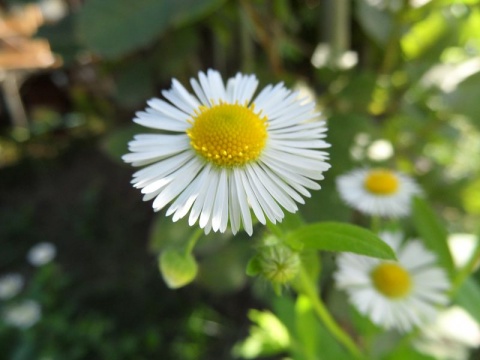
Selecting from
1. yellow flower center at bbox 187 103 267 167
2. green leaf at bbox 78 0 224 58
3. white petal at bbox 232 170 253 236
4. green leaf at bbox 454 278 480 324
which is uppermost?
green leaf at bbox 78 0 224 58

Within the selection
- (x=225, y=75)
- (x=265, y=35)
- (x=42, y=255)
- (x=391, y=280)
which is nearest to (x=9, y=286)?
(x=42, y=255)

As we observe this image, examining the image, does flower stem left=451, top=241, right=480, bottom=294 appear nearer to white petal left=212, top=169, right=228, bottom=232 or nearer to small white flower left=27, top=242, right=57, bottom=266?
white petal left=212, top=169, right=228, bottom=232

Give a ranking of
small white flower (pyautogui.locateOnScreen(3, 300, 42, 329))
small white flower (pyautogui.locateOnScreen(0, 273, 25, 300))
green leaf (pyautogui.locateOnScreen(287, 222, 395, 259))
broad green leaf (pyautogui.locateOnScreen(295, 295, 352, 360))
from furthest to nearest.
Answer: small white flower (pyautogui.locateOnScreen(0, 273, 25, 300))
small white flower (pyautogui.locateOnScreen(3, 300, 42, 329))
broad green leaf (pyautogui.locateOnScreen(295, 295, 352, 360))
green leaf (pyautogui.locateOnScreen(287, 222, 395, 259))

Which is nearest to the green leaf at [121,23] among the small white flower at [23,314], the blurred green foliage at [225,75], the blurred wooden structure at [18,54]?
the blurred green foliage at [225,75]

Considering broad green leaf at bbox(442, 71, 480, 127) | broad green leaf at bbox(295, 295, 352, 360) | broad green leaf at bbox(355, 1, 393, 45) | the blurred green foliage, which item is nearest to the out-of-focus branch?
the blurred green foliage

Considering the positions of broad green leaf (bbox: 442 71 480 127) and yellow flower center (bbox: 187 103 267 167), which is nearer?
yellow flower center (bbox: 187 103 267 167)

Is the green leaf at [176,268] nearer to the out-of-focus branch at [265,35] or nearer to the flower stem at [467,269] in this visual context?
the flower stem at [467,269]

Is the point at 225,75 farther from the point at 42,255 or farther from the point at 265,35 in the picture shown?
the point at 42,255
